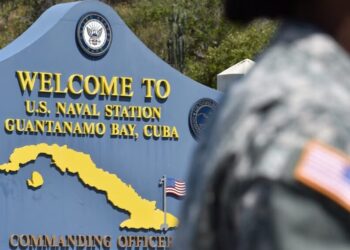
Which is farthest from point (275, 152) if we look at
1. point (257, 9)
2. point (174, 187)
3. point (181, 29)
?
point (181, 29)

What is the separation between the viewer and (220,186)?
1712 millimetres

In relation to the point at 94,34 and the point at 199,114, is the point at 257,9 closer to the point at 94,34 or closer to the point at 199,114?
the point at 94,34

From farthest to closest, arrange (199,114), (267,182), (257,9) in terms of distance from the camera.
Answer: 1. (199,114)
2. (257,9)
3. (267,182)

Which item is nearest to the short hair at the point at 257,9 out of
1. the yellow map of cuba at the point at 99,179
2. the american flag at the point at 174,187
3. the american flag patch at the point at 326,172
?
the american flag patch at the point at 326,172

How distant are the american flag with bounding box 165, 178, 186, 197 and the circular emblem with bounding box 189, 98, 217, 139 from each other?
0.88 metres

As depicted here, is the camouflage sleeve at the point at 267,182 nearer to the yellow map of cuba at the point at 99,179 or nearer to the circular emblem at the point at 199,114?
the yellow map of cuba at the point at 99,179

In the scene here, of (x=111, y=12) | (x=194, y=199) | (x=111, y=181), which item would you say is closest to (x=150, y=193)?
(x=111, y=181)

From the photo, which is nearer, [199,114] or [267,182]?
[267,182]

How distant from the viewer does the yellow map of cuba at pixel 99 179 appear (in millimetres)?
16031

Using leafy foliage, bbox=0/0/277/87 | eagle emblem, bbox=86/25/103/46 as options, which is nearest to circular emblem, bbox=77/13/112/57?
eagle emblem, bbox=86/25/103/46

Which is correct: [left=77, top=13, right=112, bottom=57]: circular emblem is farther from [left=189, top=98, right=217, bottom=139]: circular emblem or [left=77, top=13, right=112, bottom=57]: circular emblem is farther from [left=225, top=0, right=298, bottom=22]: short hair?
[left=225, top=0, right=298, bottom=22]: short hair

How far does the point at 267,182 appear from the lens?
64.2 inches

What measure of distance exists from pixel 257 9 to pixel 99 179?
48.7 ft

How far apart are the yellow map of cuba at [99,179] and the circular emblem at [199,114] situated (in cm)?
141
